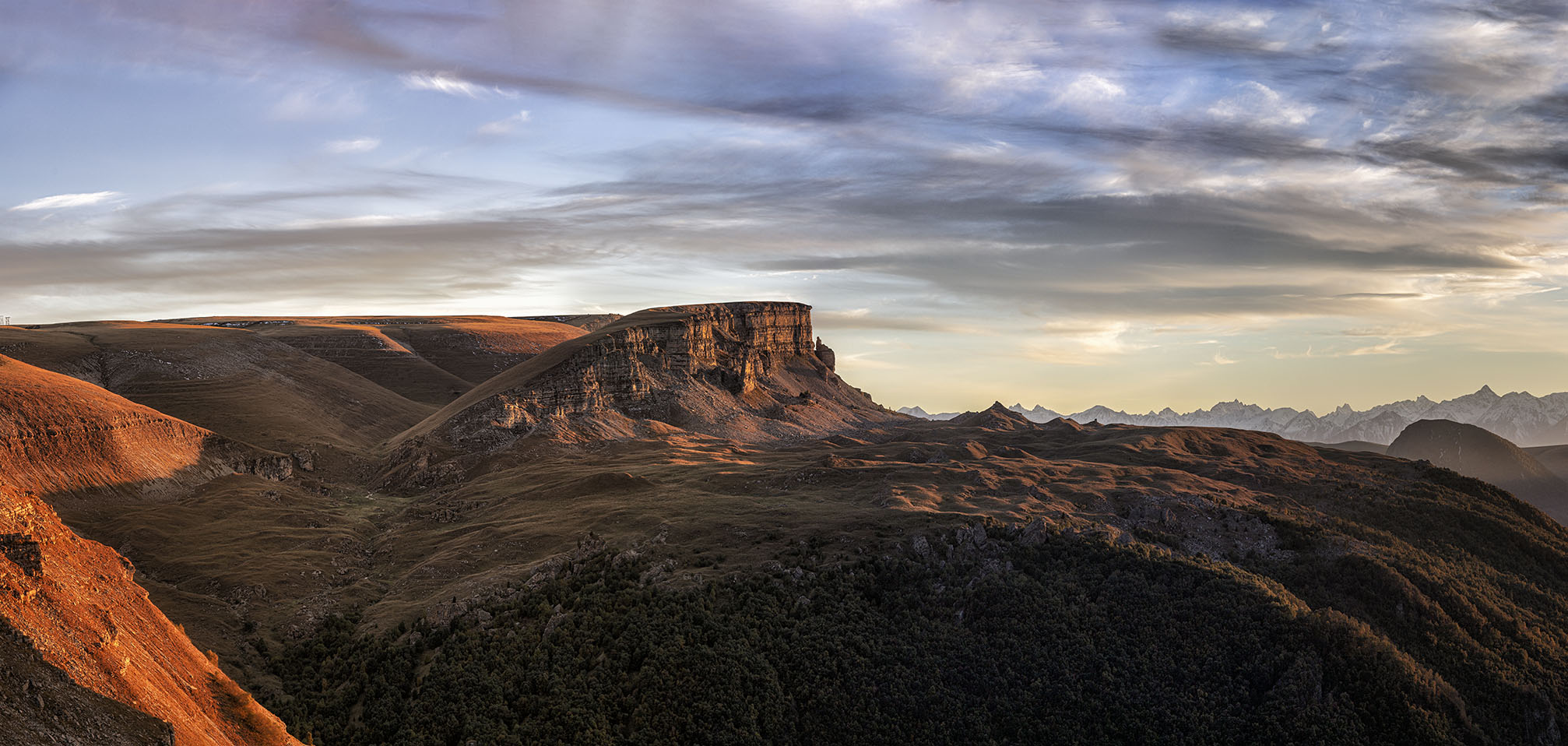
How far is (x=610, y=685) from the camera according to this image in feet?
135

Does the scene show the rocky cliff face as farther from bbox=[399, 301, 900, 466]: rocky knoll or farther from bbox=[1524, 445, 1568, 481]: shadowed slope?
bbox=[1524, 445, 1568, 481]: shadowed slope

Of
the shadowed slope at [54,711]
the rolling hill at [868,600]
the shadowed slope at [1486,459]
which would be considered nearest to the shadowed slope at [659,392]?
the rolling hill at [868,600]

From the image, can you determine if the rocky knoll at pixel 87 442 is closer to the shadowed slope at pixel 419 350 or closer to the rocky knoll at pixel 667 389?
the rocky knoll at pixel 667 389

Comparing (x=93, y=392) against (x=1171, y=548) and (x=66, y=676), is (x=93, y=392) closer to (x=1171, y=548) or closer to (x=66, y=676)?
(x=66, y=676)

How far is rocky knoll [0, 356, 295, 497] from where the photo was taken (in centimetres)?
6147

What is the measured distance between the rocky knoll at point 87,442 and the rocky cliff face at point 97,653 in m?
36.0

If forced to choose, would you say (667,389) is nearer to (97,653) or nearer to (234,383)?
(234,383)

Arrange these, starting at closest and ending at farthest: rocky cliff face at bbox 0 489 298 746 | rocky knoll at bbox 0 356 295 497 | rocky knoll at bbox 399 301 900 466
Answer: rocky cliff face at bbox 0 489 298 746 → rocky knoll at bbox 0 356 295 497 → rocky knoll at bbox 399 301 900 466

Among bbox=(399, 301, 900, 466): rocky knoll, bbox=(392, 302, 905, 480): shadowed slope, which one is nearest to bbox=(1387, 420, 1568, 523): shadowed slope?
bbox=(399, 301, 900, 466): rocky knoll

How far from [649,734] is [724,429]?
81.7 m

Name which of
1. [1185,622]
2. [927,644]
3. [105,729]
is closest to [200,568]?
[105,729]

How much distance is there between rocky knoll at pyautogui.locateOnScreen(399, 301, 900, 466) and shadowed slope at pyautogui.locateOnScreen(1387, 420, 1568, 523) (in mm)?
103463

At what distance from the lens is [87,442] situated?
66.3 meters

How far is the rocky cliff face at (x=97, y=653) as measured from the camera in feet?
67.8
